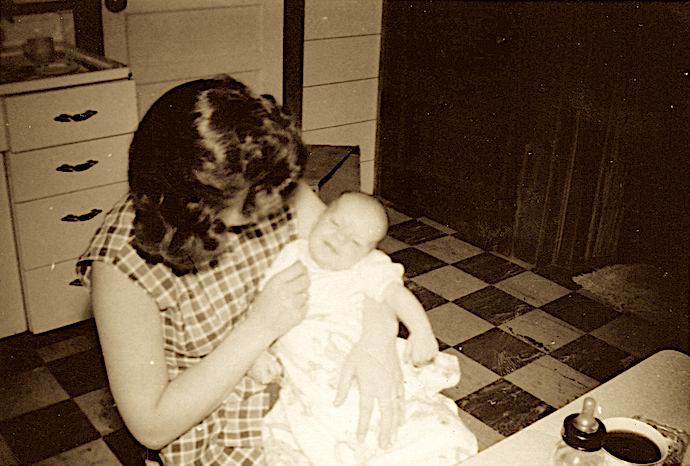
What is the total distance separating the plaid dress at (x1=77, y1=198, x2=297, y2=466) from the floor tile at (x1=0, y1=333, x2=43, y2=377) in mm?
1552

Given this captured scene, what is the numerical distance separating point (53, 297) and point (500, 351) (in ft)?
5.32

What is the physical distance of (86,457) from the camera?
2.16 metres

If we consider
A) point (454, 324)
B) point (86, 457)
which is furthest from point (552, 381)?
point (86, 457)

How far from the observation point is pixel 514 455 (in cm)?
101

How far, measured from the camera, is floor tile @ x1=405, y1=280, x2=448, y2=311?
305cm

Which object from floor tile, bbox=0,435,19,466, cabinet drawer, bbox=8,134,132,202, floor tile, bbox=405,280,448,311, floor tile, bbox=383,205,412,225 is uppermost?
cabinet drawer, bbox=8,134,132,202

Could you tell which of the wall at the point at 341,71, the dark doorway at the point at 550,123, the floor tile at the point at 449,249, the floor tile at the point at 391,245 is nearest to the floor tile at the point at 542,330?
the dark doorway at the point at 550,123

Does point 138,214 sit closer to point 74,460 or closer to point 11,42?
point 74,460

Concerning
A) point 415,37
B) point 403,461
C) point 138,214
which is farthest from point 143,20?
point 403,461

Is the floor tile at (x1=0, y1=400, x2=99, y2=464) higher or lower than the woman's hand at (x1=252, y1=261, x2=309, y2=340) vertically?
lower

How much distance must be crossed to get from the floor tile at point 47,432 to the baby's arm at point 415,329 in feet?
4.25

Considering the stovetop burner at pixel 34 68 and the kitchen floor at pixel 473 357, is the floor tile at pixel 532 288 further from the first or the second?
the stovetop burner at pixel 34 68

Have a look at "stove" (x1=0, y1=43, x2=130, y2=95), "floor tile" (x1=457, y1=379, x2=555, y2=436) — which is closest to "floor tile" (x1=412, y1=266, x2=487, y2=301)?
"floor tile" (x1=457, y1=379, x2=555, y2=436)

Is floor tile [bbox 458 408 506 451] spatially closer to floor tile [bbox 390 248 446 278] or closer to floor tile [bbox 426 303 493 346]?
floor tile [bbox 426 303 493 346]
